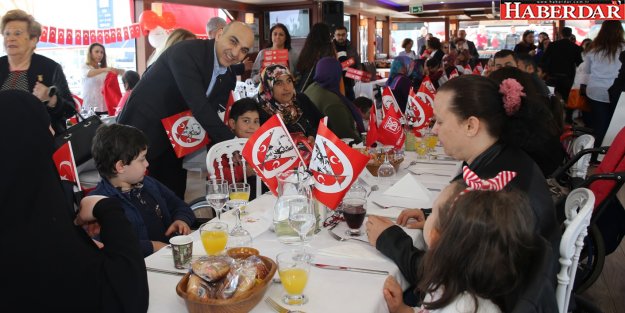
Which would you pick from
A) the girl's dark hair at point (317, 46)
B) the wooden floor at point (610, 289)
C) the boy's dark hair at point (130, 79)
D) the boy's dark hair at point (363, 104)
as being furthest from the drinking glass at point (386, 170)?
the boy's dark hair at point (130, 79)

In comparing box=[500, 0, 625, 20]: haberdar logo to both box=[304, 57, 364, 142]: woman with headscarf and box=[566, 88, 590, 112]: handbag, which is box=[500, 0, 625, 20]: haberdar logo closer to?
box=[566, 88, 590, 112]: handbag

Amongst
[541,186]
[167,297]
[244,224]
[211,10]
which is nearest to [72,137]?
[244,224]

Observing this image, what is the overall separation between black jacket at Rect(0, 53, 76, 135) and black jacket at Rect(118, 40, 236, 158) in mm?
417

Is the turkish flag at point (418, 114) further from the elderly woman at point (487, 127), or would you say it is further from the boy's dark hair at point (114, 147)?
the boy's dark hair at point (114, 147)

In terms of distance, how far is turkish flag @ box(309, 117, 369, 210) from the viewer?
1.92m

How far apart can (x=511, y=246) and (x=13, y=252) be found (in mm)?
1057

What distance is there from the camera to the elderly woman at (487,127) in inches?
71.4

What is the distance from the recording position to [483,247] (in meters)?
1.19

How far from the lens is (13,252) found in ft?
3.70

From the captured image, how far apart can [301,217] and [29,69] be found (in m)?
2.40

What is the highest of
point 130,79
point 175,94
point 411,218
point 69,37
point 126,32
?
point 126,32

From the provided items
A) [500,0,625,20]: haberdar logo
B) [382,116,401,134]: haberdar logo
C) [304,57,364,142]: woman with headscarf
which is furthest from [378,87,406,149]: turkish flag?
[500,0,625,20]: haberdar logo

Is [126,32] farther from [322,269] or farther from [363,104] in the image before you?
[322,269]

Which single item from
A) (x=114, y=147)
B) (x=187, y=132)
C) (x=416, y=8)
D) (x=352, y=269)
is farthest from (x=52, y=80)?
(x=416, y=8)
